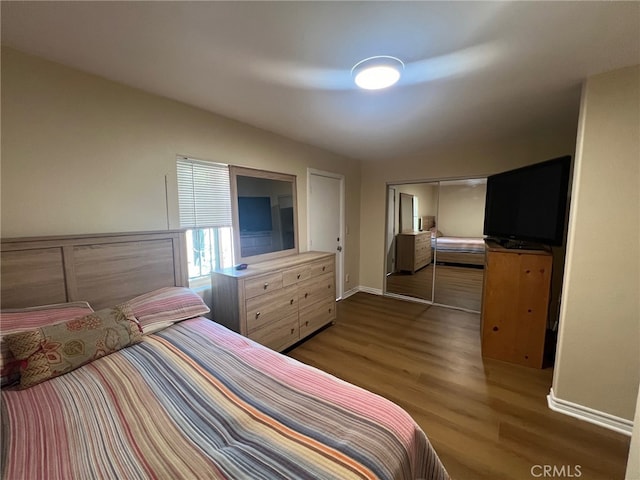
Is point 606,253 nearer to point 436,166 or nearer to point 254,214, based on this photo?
point 436,166

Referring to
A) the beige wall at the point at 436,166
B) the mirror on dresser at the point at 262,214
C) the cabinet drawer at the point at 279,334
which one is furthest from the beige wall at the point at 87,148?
the beige wall at the point at 436,166

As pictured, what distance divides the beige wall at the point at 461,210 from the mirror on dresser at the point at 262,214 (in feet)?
8.83

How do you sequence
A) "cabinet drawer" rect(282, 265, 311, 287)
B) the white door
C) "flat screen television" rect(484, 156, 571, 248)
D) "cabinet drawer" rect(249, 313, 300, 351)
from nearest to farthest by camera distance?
"flat screen television" rect(484, 156, 571, 248) < "cabinet drawer" rect(249, 313, 300, 351) < "cabinet drawer" rect(282, 265, 311, 287) < the white door

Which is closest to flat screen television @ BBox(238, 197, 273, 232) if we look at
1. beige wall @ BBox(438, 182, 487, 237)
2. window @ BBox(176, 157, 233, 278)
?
window @ BBox(176, 157, 233, 278)

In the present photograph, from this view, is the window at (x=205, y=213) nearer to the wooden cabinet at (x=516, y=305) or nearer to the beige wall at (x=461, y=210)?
the wooden cabinet at (x=516, y=305)

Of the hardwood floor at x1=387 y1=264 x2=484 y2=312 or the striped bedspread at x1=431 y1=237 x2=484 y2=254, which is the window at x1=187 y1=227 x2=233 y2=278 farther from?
the striped bedspread at x1=431 y1=237 x2=484 y2=254

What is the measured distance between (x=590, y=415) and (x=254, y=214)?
3.18 metres

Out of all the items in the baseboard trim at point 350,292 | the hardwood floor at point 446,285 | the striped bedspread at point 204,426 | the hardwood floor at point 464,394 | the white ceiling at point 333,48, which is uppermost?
the white ceiling at point 333,48

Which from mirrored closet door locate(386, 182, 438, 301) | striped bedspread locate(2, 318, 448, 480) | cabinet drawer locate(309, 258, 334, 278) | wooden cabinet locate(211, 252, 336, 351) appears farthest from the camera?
mirrored closet door locate(386, 182, 438, 301)

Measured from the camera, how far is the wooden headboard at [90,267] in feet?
4.59

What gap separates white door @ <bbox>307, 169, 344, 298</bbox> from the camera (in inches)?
138

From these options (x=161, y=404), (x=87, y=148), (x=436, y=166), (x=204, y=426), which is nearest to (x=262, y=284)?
(x=161, y=404)

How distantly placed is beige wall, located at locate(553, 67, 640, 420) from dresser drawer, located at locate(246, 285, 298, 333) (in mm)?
2219

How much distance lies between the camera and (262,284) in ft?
7.54
